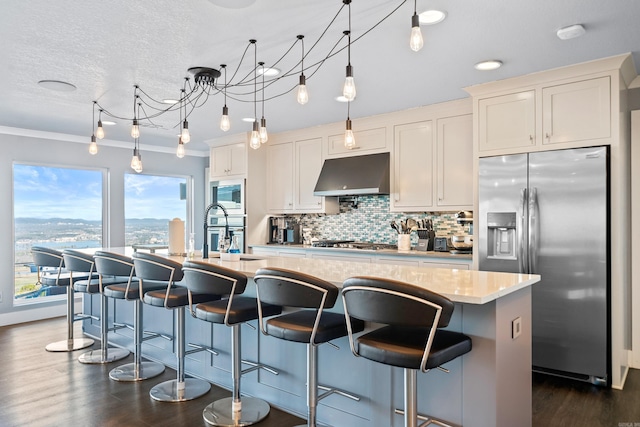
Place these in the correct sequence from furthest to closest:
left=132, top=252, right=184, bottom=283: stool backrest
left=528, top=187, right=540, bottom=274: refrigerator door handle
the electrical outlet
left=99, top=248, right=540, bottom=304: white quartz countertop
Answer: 1. left=528, top=187, right=540, bottom=274: refrigerator door handle
2. left=132, top=252, right=184, bottom=283: stool backrest
3. the electrical outlet
4. left=99, top=248, right=540, bottom=304: white quartz countertop

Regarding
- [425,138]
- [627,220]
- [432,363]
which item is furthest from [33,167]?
[627,220]

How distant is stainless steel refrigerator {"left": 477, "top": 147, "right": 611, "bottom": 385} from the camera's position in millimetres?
3139

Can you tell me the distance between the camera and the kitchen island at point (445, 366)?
6.28 feet

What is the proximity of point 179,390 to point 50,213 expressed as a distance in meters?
4.02

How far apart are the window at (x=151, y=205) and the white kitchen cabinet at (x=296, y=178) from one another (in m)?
2.00

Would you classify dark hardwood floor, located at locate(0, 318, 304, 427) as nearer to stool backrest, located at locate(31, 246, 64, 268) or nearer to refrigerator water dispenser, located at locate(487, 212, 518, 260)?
stool backrest, located at locate(31, 246, 64, 268)

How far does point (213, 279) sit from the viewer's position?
2359 mm

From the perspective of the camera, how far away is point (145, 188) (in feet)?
21.9

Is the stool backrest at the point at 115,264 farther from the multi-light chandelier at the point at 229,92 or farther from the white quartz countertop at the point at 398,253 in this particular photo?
the white quartz countertop at the point at 398,253

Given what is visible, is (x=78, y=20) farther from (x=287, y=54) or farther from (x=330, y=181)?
(x=330, y=181)

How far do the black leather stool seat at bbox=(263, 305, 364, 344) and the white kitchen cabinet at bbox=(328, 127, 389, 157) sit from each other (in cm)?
297

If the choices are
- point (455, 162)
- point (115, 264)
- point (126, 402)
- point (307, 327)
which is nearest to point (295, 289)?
point (307, 327)

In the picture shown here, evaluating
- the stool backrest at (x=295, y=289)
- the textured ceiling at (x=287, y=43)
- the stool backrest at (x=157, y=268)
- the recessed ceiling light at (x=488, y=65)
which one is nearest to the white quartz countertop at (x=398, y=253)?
the textured ceiling at (x=287, y=43)

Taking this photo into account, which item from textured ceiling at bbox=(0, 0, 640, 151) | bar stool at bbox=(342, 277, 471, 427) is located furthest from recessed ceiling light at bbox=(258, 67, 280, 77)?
bar stool at bbox=(342, 277, 471, 427)
